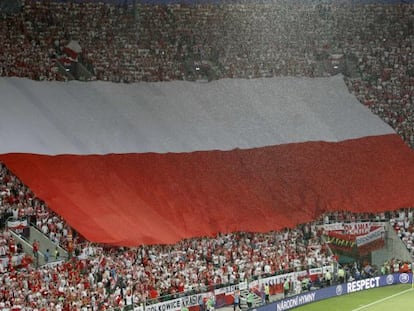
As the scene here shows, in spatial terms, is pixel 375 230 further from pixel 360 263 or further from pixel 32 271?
pixel 32 271

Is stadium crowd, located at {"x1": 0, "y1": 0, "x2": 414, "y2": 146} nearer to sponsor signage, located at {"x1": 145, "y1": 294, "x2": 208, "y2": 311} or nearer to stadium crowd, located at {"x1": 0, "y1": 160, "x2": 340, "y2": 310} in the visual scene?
stadium crowd, located at {"x1": 0, "y1": 160, "x2": 340, "y2": 310}

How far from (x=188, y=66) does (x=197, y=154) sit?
26.1 ft

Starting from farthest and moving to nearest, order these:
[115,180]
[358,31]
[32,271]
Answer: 1. [358,31]
2. [115,180]
3. [32,271]

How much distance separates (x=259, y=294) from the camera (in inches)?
1451

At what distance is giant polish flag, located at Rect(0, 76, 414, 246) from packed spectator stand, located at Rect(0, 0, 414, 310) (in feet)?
2.86

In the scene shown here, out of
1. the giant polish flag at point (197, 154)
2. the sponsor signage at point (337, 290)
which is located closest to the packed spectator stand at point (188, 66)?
the giant polish flag at point (197, 154)

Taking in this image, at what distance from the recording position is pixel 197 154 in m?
45.2

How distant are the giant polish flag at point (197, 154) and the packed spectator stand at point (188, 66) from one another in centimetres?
87

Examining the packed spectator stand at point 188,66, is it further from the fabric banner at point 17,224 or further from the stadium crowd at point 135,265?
the fabric banner at point 17,224

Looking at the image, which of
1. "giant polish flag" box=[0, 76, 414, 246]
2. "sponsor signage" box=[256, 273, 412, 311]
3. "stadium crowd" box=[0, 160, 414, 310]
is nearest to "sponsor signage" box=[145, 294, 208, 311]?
"stadium crowd" box=[0, 160, 414, 310]

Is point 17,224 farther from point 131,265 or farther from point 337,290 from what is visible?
point 337,290

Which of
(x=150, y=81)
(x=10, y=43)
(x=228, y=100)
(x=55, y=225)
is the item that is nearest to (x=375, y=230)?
(x=228, y=100)

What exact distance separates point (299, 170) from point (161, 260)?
12520 millimetres

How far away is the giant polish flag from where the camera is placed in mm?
38906
